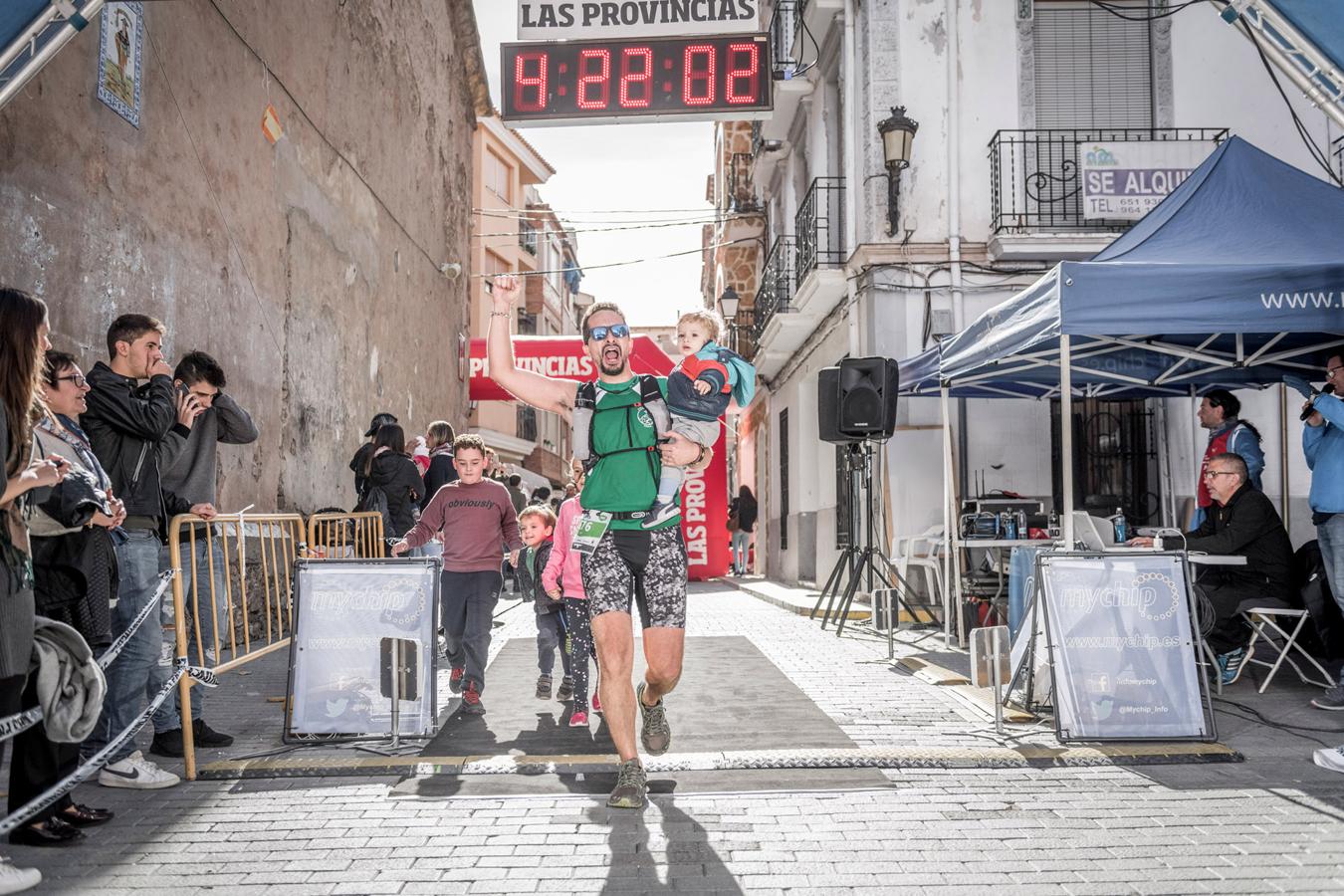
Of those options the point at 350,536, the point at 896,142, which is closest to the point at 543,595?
the point at 350,536

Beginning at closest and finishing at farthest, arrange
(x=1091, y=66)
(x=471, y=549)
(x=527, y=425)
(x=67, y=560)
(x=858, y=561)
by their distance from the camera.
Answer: (x=67, y=560)
(x=471, y=549)
(x=858, y=561)
(x=1091, y=66)
(x=527, y=425)

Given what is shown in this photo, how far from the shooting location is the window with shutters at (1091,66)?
14141 millimetres

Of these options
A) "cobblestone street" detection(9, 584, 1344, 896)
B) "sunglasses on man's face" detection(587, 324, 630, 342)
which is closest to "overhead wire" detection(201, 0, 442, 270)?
"sunglasses on man's face" detection(587, 324, 630, 342)

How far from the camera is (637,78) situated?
9.80 metres

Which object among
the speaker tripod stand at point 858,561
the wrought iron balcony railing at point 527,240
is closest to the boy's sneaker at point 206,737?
the speaker tripod stand at point 858,561

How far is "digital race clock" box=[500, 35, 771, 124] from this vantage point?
9.73 meters

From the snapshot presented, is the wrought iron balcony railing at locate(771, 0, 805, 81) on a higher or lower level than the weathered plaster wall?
higher

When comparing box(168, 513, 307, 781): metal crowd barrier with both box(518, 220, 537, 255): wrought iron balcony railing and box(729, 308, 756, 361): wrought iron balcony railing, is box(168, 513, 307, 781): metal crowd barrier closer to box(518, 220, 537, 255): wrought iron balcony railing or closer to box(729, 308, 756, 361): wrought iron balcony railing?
box(729, 308, 756, 361): wrought iron balcony railing

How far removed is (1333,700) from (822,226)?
10.5m

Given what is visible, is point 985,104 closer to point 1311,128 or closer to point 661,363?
point 1311,128

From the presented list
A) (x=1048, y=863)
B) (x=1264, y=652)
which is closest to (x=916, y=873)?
(x=1048, y=863)

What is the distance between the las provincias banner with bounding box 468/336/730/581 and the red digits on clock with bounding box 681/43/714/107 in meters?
9.25

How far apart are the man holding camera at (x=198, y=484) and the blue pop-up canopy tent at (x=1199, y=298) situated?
4.73m

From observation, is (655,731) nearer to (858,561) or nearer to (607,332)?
(607,332)
